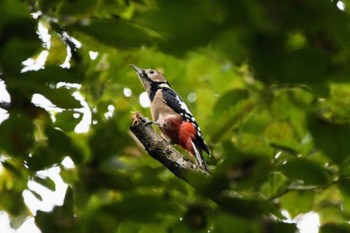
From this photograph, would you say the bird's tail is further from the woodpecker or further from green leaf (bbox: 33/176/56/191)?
green leaf (bbox: 33/176/56/191)

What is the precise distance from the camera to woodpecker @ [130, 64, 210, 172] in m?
5.02

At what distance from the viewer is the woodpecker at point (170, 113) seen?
5.02 metres

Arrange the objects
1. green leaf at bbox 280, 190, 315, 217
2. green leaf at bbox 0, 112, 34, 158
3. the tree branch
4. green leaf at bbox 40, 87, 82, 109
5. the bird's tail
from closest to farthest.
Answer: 1. green leaf at bbox 40, 87, 82, 109
2. green leaf at bbox 0, 112, 34, 158
3. the tree branch
4. green leaf at bbox 280, 190, 315, 217
5. the bird's tail

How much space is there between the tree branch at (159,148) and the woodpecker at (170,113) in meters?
1.65

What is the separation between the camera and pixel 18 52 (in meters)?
1.17

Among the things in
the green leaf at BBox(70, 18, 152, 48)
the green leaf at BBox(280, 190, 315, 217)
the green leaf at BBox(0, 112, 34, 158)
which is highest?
the green leaf at BBox(70, 18, 152, 48)

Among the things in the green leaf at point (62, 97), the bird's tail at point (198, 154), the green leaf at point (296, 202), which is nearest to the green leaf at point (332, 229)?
the green leaf at point (62, 97)

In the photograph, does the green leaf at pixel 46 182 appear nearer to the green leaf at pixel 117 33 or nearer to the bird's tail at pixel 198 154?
the green leaf at pixel 117 33

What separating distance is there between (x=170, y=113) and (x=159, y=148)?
2.56 meters

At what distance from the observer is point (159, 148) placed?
9.60 feet

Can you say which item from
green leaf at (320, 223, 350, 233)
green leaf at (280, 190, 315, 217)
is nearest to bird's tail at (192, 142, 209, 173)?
green leaf at (280, 190, 315, 217)

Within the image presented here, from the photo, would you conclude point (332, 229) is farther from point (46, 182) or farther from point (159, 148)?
point (159, 148)

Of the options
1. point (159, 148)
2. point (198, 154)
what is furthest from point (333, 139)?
point (198, 154)

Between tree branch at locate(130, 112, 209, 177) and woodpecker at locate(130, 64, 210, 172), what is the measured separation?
1652 millimetres
